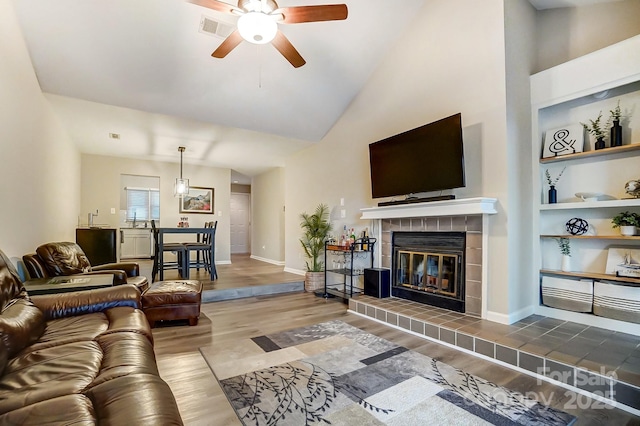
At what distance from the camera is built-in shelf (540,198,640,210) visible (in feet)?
8.44

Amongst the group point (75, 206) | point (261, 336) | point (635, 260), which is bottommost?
point (261, 336)

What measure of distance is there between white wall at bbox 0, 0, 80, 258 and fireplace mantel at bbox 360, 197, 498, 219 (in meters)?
3.80

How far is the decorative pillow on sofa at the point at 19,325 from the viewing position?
1.48 m

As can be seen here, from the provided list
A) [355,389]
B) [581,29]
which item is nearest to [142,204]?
[355,389]

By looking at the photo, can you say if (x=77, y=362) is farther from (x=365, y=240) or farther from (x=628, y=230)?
(x=628, y=230)

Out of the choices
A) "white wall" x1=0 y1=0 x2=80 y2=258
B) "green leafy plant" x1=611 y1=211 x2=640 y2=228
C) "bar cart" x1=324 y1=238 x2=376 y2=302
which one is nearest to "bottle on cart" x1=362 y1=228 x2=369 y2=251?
"bar cart" x1=324 y1=238 x2=376 y2=302

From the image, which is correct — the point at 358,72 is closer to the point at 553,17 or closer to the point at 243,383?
the point at 553,17

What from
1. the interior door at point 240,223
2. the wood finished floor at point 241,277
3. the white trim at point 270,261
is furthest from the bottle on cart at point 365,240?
the interior door at point 240,223

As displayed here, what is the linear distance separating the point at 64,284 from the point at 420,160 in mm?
3664

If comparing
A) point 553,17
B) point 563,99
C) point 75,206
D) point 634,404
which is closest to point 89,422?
point 634,404

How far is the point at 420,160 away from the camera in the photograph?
11.6 feet

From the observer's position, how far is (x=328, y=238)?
518 centimetres

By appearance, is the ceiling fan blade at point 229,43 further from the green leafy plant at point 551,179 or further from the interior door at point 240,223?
the interior door at point 240,223

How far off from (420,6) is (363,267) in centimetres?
353
